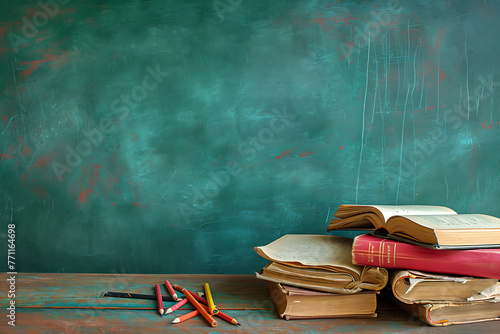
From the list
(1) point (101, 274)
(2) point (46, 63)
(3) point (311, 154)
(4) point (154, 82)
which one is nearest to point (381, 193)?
(3) point (311, 154)

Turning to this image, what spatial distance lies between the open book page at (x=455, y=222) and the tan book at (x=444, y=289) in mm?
117

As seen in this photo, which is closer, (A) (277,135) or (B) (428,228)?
(B) (428,228)

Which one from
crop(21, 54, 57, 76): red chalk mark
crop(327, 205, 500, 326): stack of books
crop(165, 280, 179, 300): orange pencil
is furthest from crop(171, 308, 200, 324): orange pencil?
crop(21, 54, 57, 76): red chalk mark

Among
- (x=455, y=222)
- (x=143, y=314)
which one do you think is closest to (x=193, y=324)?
(x=143, y=314)

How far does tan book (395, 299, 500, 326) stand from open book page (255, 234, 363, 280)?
172mm

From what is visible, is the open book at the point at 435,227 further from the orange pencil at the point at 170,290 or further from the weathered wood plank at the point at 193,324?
→ the orange pencil at the point at 170,290

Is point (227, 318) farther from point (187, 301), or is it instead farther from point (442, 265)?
point (442, 265)

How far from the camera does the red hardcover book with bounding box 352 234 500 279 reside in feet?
2.90

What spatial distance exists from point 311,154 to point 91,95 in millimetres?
850

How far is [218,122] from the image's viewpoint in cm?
143

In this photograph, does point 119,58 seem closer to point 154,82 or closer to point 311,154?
point 154,82

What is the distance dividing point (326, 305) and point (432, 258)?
274mm

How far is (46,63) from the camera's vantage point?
4.63 feet

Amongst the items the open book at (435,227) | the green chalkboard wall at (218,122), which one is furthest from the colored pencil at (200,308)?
the open book at (435,227)
